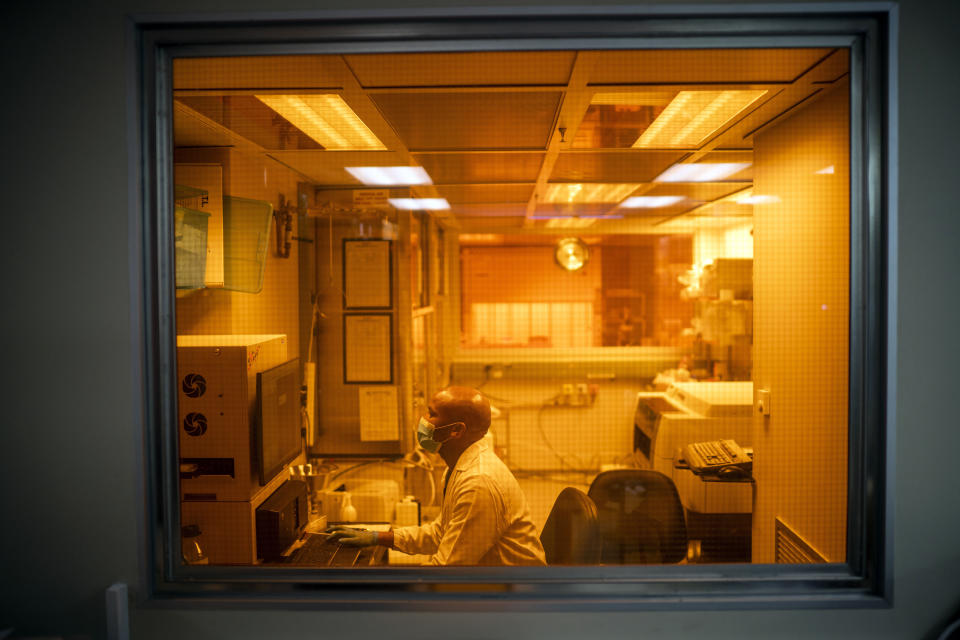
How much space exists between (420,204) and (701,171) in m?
1.68

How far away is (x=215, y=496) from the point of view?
1.64m

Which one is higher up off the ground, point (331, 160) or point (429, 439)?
point (331, 160)

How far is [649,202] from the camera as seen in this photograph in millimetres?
3713

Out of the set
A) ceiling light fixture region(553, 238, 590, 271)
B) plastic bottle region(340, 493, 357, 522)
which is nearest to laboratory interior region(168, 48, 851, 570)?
plastic bottle region(340, 493, 357, 522)

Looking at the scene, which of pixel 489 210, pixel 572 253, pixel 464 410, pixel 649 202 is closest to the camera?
pixel 464 410

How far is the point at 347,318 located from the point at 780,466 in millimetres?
2205

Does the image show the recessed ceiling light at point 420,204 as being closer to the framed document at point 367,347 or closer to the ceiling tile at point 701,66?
the framed document at point 367,347

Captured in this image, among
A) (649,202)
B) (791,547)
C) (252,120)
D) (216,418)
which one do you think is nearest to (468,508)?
(216,418)

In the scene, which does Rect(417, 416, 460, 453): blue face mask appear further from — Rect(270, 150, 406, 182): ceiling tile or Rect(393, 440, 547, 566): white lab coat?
Rect(270, 150, 406, 182): ceiling tile

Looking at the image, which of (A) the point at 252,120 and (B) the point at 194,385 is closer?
(B) the point at 194,385

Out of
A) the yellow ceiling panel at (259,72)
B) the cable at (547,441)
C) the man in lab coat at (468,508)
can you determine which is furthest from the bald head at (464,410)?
the cable at (547,441)

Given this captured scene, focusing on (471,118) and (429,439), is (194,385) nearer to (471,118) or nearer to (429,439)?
(429,439)

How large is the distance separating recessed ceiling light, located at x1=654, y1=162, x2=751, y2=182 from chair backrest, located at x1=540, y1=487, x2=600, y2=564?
5.59ft

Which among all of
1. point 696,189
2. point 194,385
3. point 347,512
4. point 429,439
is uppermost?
point 696,189
